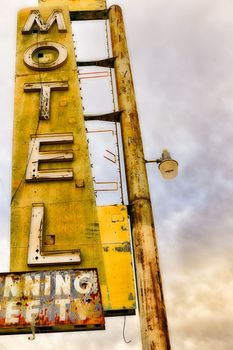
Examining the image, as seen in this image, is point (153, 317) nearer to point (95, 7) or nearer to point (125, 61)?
point (125, 61)

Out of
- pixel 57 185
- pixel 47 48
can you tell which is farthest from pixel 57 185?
pixel 47 48

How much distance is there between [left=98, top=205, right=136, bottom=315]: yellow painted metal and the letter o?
3754mm

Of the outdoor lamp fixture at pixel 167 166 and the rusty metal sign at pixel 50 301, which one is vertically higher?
the outdoor lamp fixture at pixel 167 166

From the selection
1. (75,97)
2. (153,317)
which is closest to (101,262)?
(153,317)

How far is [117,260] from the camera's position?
254 inches

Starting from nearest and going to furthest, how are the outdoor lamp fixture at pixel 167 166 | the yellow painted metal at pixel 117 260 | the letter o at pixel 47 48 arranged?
the yellow painted metal at pixel 117 260, the outdoor lamp fixture at pixel 167 166, the letter o at pixel 47 48

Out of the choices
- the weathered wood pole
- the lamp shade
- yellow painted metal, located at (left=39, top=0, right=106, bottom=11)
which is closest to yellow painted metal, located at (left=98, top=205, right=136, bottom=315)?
the weathered wood pole

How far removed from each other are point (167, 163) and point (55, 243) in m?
2.26

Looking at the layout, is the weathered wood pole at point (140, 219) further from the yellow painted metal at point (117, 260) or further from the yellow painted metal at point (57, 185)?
the yellow painted metal at point (57, 185)

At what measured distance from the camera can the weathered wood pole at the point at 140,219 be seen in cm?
545

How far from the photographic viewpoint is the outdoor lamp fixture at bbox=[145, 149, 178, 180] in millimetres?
6781

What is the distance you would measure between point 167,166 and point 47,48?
444 cm

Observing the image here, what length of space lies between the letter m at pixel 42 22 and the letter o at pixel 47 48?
502 millimetres

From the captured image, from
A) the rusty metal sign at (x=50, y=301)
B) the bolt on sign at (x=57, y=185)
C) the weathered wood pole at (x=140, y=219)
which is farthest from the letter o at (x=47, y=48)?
the rusty metal sign at (x=50, y=301)
